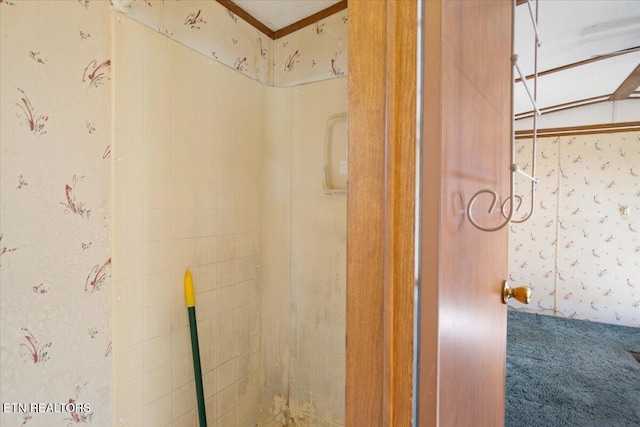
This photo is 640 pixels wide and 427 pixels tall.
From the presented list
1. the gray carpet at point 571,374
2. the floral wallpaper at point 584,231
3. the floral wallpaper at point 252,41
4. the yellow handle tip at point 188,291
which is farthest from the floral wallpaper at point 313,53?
the floral wallpaper at point 584,231

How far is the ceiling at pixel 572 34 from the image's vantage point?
4.58ft

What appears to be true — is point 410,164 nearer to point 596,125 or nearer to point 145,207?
point 145,207

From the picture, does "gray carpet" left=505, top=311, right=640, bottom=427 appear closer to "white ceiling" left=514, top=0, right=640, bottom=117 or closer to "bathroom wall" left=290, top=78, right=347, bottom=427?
"bathroom wall" left=290, top=78, right=347, bottom=427

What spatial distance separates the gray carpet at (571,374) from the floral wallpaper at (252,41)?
6.90ft

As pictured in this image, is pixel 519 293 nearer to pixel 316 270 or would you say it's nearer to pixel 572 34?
pixel 316 270

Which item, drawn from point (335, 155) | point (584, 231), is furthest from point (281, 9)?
point (584, 231)

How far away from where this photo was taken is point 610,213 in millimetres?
3029

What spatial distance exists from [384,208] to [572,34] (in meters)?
1.93

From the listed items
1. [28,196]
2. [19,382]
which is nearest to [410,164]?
[28,196]

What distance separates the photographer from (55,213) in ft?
2.87

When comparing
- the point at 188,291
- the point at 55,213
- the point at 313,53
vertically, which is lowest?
the point at 188,291

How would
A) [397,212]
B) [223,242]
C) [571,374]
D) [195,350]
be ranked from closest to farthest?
[397,212] < [195,350] < [223,242] < [571,374]

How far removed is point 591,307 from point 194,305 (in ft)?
12.2

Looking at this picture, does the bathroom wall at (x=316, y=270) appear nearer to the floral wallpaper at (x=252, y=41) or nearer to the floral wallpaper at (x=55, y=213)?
the floral wallpaper at (x=252, y=41)
